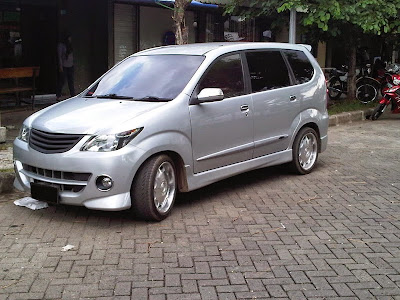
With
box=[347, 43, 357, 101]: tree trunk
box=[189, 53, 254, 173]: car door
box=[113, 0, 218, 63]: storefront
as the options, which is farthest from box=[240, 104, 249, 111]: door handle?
box=[347, 43, 357, 101]: tree trunk

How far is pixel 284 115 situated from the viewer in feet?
22.5

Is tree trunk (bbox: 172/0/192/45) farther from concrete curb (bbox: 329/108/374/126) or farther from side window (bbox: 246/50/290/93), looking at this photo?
concrete curb (bbox: 329/108/374/126)

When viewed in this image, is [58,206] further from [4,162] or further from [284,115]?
[284,115]

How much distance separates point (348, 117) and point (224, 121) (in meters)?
7.55

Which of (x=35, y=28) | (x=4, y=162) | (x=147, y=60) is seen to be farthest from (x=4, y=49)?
(x=147, y=60)

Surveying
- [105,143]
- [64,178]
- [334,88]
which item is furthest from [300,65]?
[334,88]

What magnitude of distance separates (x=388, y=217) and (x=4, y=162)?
16.1ft

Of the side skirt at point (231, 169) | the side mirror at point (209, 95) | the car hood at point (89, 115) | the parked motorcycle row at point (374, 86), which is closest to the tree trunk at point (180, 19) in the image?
the side skirt at point (231, 169)

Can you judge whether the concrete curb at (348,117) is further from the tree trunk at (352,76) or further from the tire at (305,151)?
the tire at (305,151)

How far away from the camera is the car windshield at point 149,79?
5789 mm

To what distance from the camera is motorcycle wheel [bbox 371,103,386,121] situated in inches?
507

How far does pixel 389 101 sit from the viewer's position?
1270 cm

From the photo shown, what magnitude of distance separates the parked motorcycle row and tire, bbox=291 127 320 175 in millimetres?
5714

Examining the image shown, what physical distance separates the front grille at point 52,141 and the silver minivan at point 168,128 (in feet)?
0.04
